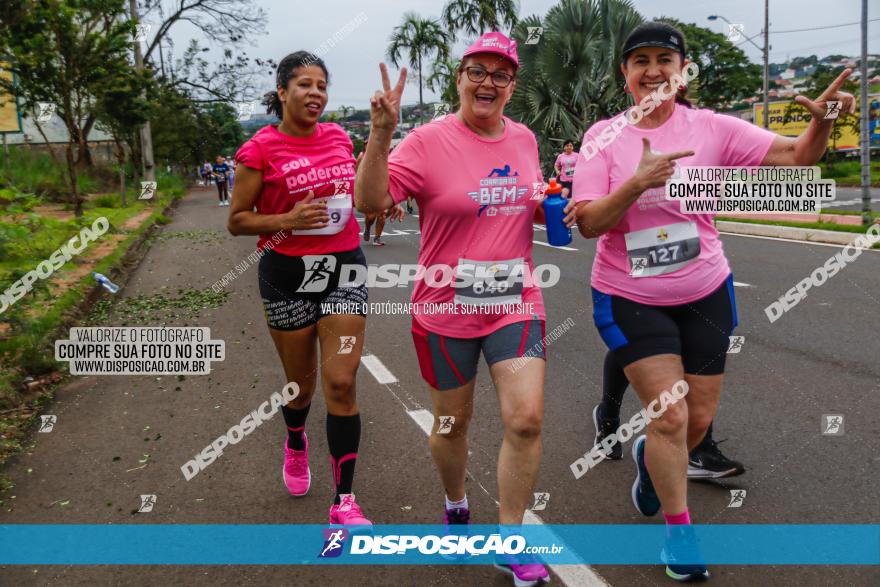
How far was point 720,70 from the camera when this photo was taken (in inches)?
2405

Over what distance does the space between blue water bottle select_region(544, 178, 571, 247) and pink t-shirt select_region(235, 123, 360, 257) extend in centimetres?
107

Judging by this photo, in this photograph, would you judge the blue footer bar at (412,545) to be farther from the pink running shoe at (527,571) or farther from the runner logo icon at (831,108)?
the runner logo icon at (831,108)

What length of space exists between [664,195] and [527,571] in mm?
1616

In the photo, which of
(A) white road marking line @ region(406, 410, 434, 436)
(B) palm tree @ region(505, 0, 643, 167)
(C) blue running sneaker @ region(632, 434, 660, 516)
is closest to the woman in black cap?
(C) blue running sneaker @ region(632, 434, 660, 516)

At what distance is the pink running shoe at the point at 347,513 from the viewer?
11.6ft

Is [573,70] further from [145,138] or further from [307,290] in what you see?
[307,290]

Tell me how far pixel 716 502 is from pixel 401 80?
2574 millimetres

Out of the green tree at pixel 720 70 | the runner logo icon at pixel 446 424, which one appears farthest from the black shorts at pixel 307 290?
the green tree at pixel 720 70

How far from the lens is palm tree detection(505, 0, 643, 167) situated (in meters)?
23.4

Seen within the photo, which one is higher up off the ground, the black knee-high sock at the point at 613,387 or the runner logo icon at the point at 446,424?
the runner logo icon at the point at 446,424

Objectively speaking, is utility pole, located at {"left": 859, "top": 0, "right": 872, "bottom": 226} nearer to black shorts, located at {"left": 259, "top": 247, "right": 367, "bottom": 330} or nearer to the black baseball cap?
the black baseball cap

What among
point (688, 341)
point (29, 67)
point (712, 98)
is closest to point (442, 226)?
point (688, 341)

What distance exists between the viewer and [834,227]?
548 inches

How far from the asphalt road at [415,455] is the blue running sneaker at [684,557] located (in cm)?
10
